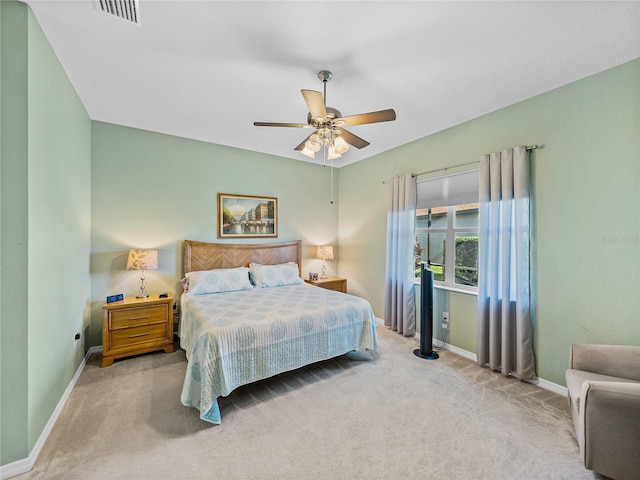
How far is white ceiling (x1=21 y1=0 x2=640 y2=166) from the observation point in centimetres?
167

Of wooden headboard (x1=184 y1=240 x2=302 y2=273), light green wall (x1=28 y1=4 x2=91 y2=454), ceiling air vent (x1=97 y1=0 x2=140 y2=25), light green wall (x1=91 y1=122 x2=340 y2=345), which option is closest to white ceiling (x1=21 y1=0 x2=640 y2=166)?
ceiling air vent (x1=97 y1=0 x2=140 y2=25)

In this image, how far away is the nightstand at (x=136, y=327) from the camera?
9.41 feet

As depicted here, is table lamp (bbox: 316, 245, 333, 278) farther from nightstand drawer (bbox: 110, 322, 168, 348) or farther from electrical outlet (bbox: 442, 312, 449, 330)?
nightstand drawer (bbox: 110, 322, 168, 348)

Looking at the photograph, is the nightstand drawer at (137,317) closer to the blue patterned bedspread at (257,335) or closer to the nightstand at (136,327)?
the nightstand at (136,327)

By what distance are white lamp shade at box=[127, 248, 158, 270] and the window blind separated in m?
3.58

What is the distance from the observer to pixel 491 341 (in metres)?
2.77

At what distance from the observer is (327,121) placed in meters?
2.23

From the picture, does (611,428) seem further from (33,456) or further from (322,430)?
(33,456)

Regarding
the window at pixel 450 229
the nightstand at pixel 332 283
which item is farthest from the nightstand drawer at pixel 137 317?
the window at pixel 450 229

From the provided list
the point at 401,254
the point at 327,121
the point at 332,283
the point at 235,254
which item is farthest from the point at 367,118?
the point at 332,283

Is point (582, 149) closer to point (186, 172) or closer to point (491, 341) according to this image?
point (491, 341)

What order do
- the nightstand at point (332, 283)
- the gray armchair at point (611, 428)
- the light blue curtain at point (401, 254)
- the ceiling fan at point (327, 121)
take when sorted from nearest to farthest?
the gray armchair at point (611, 428)
the ceiling fan at point (327, 121)
the light blue curtain at point (401, 254)
the nightstand at point (332, 283)

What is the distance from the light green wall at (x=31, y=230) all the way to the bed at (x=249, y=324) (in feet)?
3.03

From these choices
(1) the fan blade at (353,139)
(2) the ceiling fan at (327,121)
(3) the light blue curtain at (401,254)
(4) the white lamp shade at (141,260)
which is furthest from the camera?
(3) the light blue curtain at (401,254)
